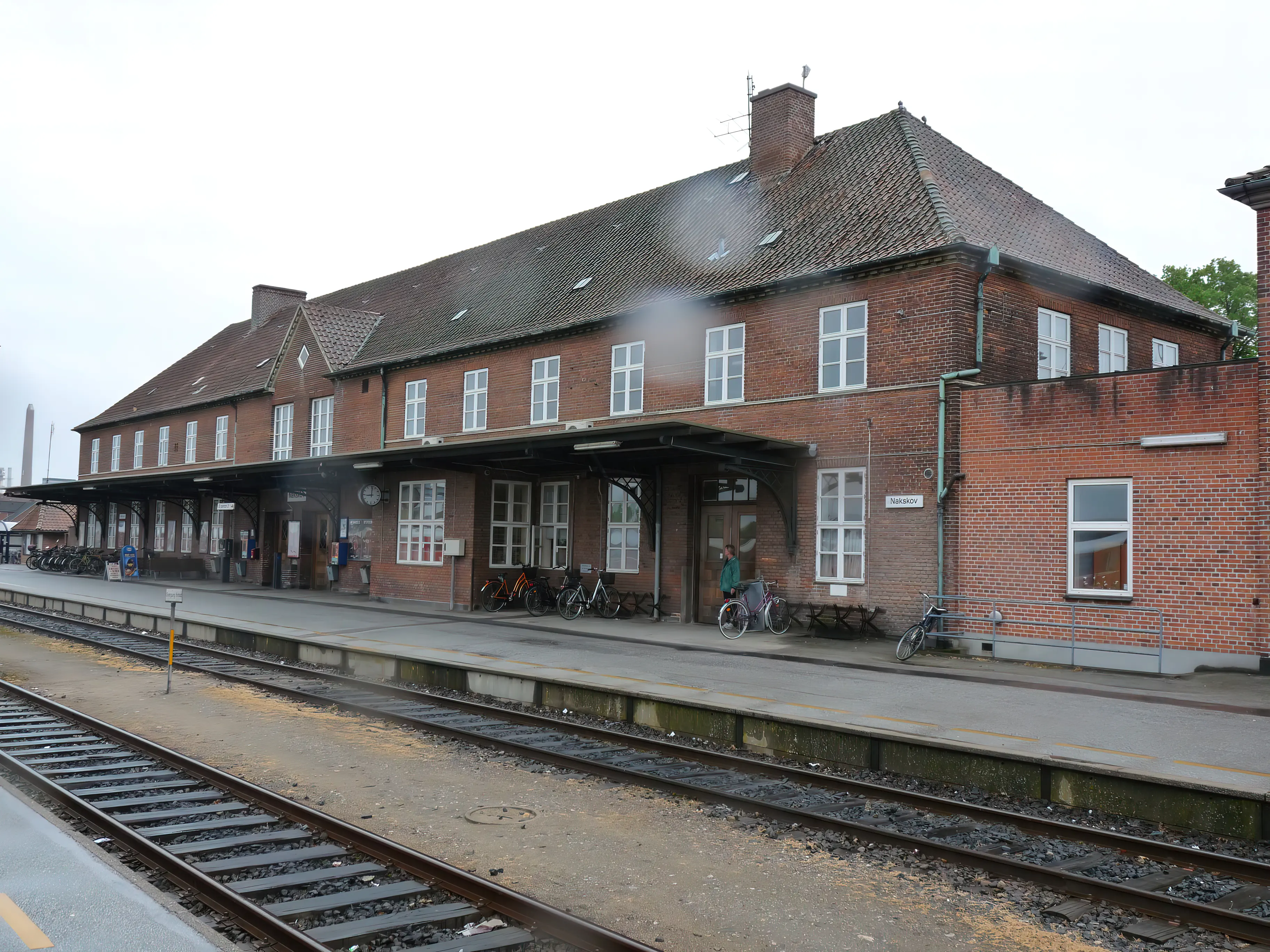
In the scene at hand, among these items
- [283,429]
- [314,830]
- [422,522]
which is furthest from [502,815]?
[283,429]

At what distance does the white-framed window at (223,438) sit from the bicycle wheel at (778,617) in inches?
1056

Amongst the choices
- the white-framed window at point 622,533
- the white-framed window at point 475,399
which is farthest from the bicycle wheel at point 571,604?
the white-framed window at point 475,399

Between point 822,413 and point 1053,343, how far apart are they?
14.7 feet

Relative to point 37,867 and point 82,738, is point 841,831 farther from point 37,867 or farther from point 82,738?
point 82,738

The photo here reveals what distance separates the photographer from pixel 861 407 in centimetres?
1744

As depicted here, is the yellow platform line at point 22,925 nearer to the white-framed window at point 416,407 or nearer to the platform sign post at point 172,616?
the platform sign post at point 172,616

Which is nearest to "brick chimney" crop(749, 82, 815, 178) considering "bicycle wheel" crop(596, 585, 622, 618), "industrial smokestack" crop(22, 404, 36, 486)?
"bicycle wheel" crop(596, 585, 622, 618)

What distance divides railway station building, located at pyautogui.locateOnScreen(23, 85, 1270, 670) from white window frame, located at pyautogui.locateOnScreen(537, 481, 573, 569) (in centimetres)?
7

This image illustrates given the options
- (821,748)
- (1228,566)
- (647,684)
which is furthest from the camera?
(1228,566)

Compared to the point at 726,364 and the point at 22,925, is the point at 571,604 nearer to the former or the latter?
the point at 726,364

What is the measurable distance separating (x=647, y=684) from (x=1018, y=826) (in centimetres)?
562

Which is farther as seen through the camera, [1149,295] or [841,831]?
[1149,295]

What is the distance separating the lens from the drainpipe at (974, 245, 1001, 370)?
16.6 m

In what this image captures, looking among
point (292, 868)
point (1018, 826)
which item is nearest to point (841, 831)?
point (1018, 826)
